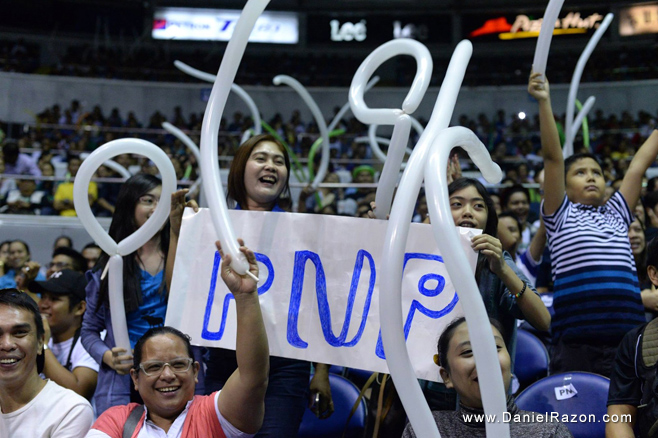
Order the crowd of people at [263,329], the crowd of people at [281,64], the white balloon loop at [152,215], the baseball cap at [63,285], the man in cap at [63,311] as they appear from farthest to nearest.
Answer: the crowd of people at [281,64] < the baseball cap at [63,285] < the man in cap at [63,311] < the white balloon loop at [152,215] < the crowd of people at [263,329]

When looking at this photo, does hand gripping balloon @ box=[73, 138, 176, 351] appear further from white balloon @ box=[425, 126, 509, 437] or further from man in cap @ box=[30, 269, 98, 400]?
white balloon @ box=[425, 126, 509, 437]

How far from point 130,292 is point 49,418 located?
0.57 m

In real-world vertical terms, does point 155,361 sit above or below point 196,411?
above

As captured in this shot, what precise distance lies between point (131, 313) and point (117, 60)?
15.2m

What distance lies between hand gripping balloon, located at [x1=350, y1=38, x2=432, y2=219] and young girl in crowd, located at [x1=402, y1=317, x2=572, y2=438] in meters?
Result: 0.48

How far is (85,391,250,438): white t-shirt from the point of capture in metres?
2.10

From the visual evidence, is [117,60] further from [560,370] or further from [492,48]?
[560,370]

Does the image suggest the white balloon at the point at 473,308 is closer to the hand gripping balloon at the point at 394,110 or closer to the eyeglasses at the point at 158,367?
the hand gripping balloon at the point at 394,110

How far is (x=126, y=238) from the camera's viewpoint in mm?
2590

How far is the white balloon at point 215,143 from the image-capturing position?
6.41 feet

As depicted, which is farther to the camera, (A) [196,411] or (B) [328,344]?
(B) [328,344]

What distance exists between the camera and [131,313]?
2.69 metres

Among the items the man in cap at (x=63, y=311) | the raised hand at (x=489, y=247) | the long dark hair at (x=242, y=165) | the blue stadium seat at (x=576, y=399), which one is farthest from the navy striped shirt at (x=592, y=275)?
the man in cap at (x=63, y=311)

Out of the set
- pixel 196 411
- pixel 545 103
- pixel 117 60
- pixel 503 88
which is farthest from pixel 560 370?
pixel 117 60
